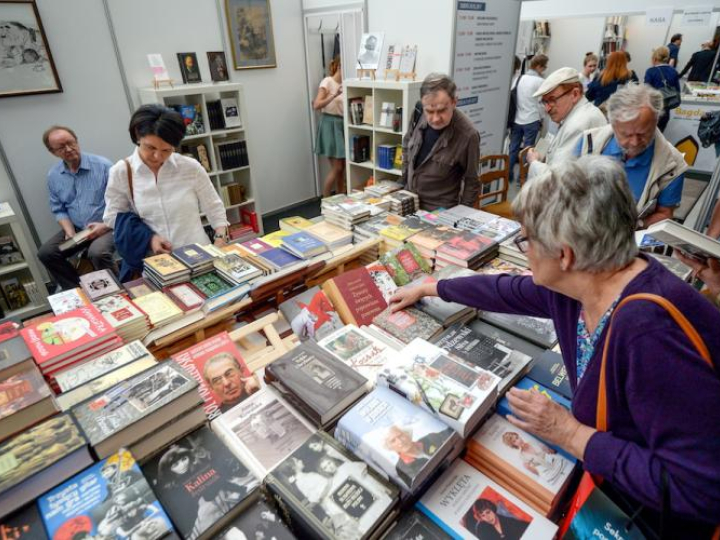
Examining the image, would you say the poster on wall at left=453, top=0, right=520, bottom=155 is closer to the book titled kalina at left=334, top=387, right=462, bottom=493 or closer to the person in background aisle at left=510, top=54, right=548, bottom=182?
the person in background aisle at left=510, top=54, right=548, bottom=182

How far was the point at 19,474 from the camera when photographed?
942 millimetres

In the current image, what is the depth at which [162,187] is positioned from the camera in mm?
2533

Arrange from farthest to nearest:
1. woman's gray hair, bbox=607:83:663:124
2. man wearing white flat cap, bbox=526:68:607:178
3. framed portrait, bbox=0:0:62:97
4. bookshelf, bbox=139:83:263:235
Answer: bookshelf, bbox=139:83:263:235 → framed portrait, bbox=0:0:62:97 → man wearing white flat cap, bbox=526:68:607:178 → woman's gray hair, bbox=607:83:663:124

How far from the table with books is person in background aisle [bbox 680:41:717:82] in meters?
7.90

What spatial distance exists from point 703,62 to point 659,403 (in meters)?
8.63

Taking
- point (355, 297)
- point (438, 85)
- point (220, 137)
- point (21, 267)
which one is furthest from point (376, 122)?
point (21, 267)

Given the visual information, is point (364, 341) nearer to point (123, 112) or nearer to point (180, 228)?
point (180, 228)

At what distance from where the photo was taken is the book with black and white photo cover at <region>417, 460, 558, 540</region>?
104 cm

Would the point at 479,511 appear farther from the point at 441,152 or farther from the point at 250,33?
the point at 250,33

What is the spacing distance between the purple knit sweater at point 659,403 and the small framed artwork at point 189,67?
507 centimetres

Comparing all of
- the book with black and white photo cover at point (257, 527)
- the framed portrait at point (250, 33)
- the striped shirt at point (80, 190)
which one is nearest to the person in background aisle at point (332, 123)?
the framed portrait at point (250, 33)

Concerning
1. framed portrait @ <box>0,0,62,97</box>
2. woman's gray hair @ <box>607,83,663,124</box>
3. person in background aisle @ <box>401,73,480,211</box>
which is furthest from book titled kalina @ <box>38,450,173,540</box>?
framed portrait @ <box>0,0,62,97</box>

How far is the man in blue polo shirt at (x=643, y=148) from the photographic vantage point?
7.50 ft

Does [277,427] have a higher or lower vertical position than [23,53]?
lower
